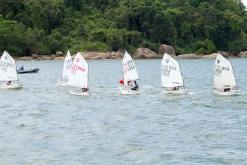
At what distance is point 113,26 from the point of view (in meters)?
156

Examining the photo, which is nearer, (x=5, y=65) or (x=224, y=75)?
(x=224, y=75)

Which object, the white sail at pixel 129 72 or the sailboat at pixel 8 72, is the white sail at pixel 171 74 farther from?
the sailboat at pixel 8 72


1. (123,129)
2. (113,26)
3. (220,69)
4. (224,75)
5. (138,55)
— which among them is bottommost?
(138,55)

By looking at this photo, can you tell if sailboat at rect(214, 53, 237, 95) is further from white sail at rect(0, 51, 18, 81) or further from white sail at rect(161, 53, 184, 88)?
white sail at rect(0, 51, 18, 81)

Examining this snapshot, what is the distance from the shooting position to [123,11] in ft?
514

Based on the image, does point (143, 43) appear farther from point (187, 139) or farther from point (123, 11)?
point (187, 139)

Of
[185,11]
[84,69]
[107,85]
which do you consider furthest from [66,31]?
[84,69]

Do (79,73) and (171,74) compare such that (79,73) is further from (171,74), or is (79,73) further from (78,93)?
(171,74)

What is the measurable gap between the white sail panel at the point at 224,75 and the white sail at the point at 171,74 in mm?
2906

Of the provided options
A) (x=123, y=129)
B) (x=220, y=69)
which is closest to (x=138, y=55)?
(x=220, y=69)

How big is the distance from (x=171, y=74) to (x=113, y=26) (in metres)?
105

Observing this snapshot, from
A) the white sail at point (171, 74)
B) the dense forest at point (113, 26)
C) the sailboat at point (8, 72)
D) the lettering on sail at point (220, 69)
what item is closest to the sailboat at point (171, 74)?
the white sail at point (171, 74)

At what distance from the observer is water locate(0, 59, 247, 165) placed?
26.8 m

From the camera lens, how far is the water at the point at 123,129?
26.8 meters
